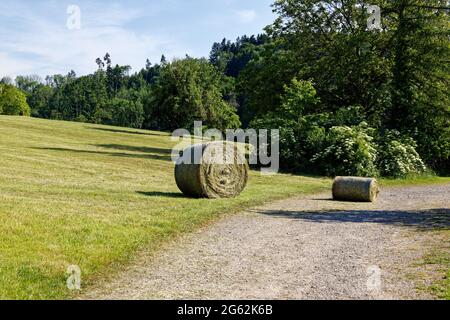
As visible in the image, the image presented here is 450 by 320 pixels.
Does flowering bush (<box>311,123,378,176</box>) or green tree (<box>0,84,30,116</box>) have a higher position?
green tree (<box>0,84,30,116</box>)

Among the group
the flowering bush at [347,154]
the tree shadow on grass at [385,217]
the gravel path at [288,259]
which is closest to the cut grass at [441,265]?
the gravel path at [288,259]

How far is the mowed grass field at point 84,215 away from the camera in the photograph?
8023 mm

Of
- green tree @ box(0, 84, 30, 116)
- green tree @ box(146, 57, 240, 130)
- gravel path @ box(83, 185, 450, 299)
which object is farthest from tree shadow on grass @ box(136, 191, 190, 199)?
green tree @ box(0, 84, 30, 116)

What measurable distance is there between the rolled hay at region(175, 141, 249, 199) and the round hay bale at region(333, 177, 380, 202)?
12.5 feet

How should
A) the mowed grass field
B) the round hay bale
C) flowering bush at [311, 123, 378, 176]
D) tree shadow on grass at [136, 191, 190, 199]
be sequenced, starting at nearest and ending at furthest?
1. the mowed grass field
2. tree shadow on grass at [136, 191, 190, 199]
3. the round hay bale
4. flowering bush at [311, 123, 378, 176]

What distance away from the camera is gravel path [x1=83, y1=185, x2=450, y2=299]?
23.7 ft

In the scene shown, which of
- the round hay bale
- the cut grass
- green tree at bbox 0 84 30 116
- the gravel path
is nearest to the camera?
the cut grass

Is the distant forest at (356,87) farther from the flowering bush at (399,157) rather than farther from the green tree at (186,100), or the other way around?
the green tree at (186,100)

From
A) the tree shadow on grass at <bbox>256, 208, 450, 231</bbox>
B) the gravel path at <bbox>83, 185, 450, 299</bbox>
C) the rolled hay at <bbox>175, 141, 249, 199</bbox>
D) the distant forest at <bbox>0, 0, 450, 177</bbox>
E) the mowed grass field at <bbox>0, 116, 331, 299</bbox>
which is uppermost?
the distant forest at <bbox>0, 0, 450, 177</bbox>

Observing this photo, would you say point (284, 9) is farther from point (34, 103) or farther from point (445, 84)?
point (34, 103)

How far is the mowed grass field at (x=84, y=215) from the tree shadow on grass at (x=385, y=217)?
220cm

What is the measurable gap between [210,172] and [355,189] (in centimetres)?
559

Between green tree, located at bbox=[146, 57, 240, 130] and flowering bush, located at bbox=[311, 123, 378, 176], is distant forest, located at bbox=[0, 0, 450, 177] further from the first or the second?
green tree, located at bbox=[146, 57, 240, 130]

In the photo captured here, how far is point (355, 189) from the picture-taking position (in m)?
18.3
